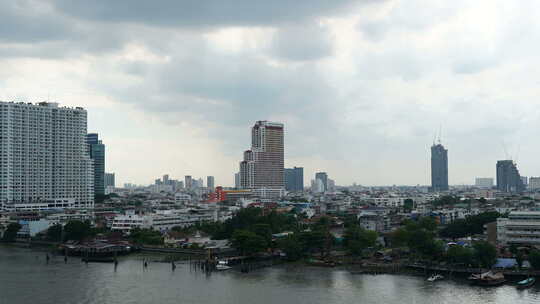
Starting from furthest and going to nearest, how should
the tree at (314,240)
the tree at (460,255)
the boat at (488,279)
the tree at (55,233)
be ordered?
the tree at (55,233)
the tree at (314,240)
the tree at (460,255)
the boat at (488,279)

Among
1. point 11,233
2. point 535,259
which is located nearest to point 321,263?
point 535,259

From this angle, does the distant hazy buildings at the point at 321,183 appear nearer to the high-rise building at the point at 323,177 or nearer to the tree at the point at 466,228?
the high-rise building at the point at 323,177

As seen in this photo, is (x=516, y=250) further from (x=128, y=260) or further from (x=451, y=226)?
(x=128, y=260)

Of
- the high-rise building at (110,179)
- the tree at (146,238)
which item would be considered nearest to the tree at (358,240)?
the tree at (146,238)

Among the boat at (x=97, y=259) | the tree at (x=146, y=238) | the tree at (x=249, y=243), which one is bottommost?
the boat at (x=97, y=259)

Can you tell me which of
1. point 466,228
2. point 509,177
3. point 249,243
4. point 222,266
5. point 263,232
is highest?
point 509,177

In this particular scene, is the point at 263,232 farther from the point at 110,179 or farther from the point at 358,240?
the point at 110,179

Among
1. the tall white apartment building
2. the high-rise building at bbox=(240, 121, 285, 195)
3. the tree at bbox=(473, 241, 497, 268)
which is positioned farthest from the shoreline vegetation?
the high-rise building at bbox=(240, 121, 285, 195)

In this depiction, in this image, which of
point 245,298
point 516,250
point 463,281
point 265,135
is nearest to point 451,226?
point 516,250
